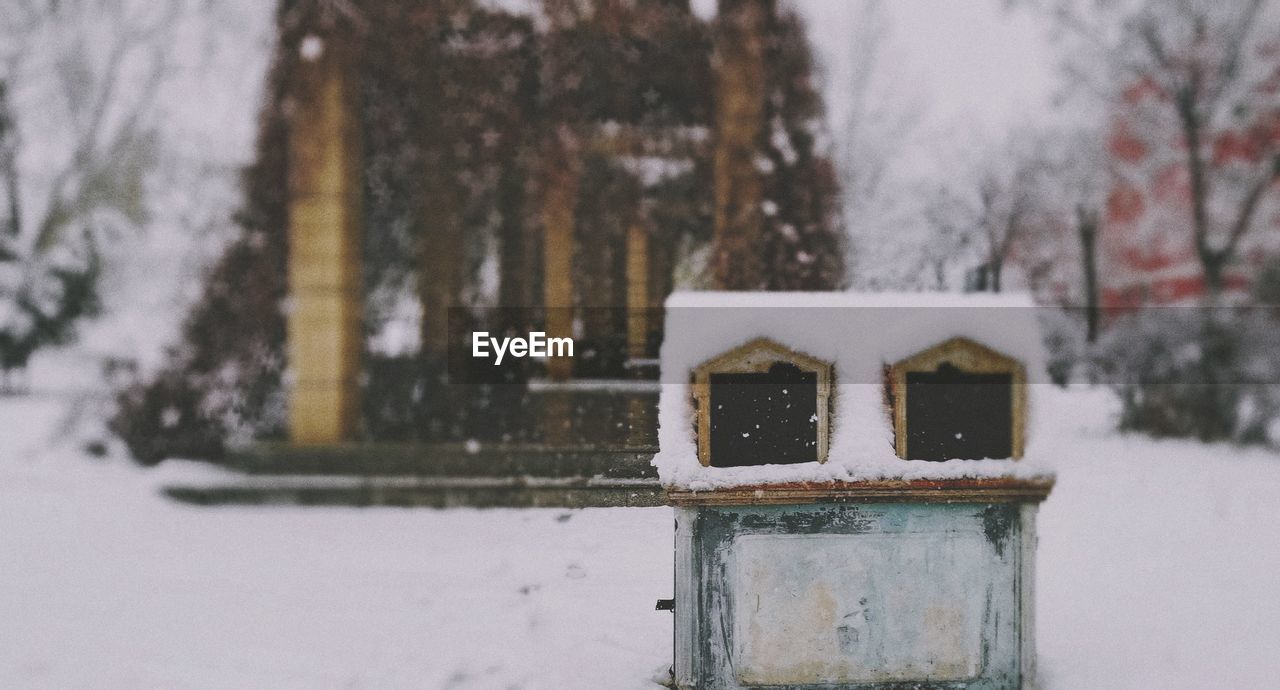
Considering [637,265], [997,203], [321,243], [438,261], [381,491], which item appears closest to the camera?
[381,491]

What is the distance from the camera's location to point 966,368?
2305mm

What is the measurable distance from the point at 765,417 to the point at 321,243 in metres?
5.13

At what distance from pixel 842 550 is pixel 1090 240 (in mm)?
7147

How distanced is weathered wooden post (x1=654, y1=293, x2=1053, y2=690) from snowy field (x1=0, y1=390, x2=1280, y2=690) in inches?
28.8

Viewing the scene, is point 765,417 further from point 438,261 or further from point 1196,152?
point 1196,152

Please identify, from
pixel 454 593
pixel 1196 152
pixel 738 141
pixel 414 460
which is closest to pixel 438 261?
pixel 414 460

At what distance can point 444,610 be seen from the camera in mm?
3719

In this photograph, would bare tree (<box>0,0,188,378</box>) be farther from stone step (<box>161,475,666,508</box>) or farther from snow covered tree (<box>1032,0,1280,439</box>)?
snow covered tree (<box>1032,0,1280,439</box>)

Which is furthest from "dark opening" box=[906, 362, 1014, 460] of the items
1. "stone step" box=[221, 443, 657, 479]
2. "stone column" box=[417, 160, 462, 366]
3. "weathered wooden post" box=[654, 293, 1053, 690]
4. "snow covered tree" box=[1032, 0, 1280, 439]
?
"snow covered tree" box=[1032, 0, 1280, 439]

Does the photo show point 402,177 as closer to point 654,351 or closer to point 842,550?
point 654,351

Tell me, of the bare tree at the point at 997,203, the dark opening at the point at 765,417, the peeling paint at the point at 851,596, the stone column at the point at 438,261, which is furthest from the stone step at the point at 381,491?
the bare tree at the point at 997,203

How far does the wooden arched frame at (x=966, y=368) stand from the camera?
89.9 inches

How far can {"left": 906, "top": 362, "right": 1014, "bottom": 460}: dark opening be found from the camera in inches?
91.4

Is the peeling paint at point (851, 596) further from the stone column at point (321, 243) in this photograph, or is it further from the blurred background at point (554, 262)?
the stone column at point (321, 243)
